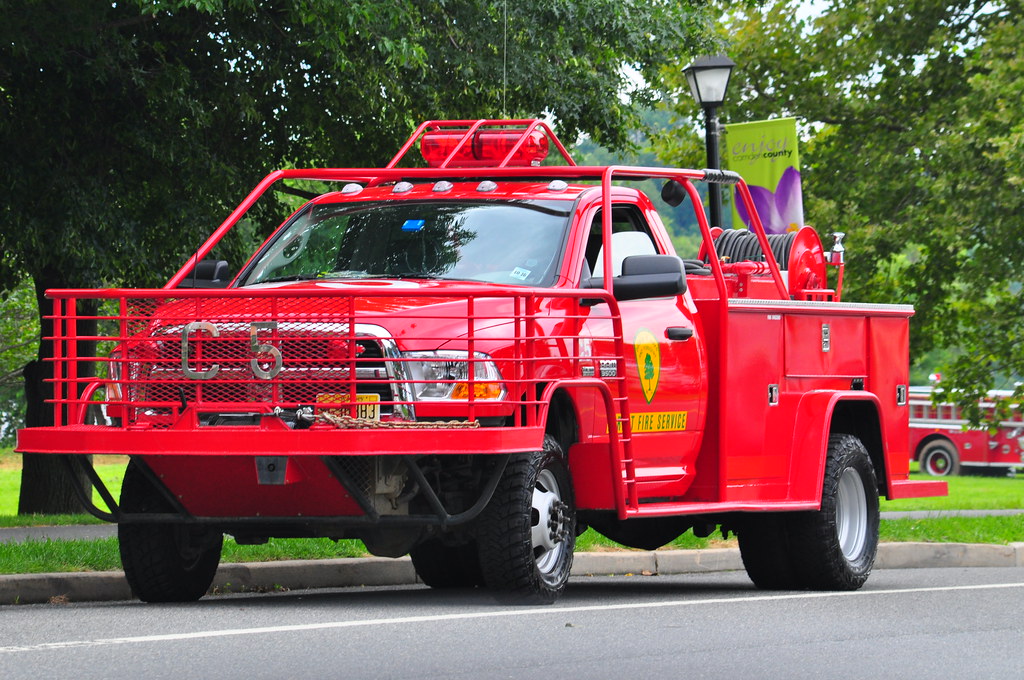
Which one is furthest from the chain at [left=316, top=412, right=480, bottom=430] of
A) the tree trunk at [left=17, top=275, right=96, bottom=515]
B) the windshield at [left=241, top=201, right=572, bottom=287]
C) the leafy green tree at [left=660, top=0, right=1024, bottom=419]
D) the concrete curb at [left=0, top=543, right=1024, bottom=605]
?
the leafy green tree at [left=660, top=0, right=1024, bottom=419]

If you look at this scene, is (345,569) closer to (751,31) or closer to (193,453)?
(193,453)

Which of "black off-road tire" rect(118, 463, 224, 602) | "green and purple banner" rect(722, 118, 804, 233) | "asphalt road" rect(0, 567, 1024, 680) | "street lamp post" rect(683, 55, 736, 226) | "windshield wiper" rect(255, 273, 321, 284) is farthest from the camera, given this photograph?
"street lamp post" rect(683, 55, 736, 226)

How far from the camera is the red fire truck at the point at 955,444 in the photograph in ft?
158

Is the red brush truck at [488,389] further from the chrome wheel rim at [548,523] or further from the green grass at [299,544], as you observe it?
the green grass at [299,544]

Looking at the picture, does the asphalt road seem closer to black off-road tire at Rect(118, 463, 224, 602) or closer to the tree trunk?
black off-road tire at Rect(118, 463, 224, 602)

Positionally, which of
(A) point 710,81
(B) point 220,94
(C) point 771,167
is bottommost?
(C) point 771,167

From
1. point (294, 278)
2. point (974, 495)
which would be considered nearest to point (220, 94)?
point (294, 278)

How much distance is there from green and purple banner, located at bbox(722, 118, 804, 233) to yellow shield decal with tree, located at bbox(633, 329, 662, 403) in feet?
23.5

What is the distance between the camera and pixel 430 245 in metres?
10.1

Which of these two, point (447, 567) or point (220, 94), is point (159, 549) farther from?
point (220, 94)

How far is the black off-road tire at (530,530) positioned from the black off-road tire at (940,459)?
40.6 m

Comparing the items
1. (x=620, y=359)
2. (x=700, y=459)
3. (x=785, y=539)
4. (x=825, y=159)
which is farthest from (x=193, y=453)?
(x=825, y=159)

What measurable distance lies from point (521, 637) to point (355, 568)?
355cm

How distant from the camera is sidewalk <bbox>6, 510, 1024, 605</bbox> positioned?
1027 cm
